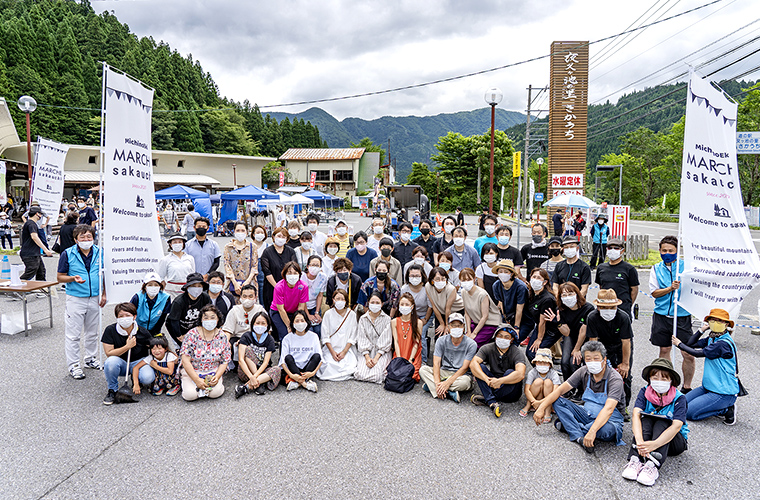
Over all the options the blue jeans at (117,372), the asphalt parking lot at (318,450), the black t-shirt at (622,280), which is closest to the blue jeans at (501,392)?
the asphalt parking lot at (318,450)

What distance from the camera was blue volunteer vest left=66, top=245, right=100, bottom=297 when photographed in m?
5.74

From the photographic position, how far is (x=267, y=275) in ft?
23.1

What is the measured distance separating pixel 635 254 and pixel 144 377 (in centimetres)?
1545

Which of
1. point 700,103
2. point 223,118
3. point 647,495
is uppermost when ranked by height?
point 223,118

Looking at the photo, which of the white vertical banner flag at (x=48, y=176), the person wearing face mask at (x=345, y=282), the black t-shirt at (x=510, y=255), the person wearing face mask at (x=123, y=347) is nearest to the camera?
the person wearing face mask at (x=123, y=347)

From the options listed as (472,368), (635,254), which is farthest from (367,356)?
(635,254)

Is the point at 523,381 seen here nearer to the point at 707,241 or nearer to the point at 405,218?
the point at 707,241

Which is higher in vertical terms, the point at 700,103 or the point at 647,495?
the point at 700,103

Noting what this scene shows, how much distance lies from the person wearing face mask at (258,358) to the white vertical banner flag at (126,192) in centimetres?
163

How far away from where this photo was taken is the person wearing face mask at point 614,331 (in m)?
4.85

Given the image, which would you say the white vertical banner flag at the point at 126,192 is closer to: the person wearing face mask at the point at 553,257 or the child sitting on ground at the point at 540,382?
the child sitting on ground at the point at 540,382

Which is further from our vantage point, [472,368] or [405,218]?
[405,218]

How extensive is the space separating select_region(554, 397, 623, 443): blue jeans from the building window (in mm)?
67540

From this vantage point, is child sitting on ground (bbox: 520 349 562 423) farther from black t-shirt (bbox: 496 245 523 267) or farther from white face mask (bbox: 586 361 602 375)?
black t-shirt (bbox: 496 245 523 267)
